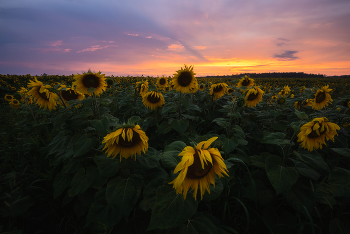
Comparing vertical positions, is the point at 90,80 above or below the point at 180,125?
above

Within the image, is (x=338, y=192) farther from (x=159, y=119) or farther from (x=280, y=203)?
(x=159, y=119)

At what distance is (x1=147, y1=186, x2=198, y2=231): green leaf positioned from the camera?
1.21 m

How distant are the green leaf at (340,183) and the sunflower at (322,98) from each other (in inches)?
121

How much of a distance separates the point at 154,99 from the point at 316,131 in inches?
115

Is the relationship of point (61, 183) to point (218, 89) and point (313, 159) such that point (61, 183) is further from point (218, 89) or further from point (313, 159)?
point (218, 89)

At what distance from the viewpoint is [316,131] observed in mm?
2041

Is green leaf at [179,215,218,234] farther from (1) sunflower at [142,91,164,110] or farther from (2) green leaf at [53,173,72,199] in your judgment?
(1) sunflower at [142,91,164,110]

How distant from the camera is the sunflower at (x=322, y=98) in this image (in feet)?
13.8

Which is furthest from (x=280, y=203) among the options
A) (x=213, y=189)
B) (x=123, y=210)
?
(x=123, y=210)

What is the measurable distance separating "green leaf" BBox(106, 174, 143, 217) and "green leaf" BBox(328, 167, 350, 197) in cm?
219

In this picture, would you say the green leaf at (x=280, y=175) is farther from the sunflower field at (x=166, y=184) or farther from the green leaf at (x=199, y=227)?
the green leaf at (x=199, y=227)

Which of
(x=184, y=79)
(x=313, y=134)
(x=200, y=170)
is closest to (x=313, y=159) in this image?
(x=313, y=134)

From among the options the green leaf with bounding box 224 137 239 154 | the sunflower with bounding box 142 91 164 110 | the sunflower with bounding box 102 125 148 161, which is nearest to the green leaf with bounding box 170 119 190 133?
the sunflower with bounding box 142 91 164 110

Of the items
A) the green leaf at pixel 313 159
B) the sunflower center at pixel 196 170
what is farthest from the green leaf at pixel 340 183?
the sunflower center at pixel 196 170
